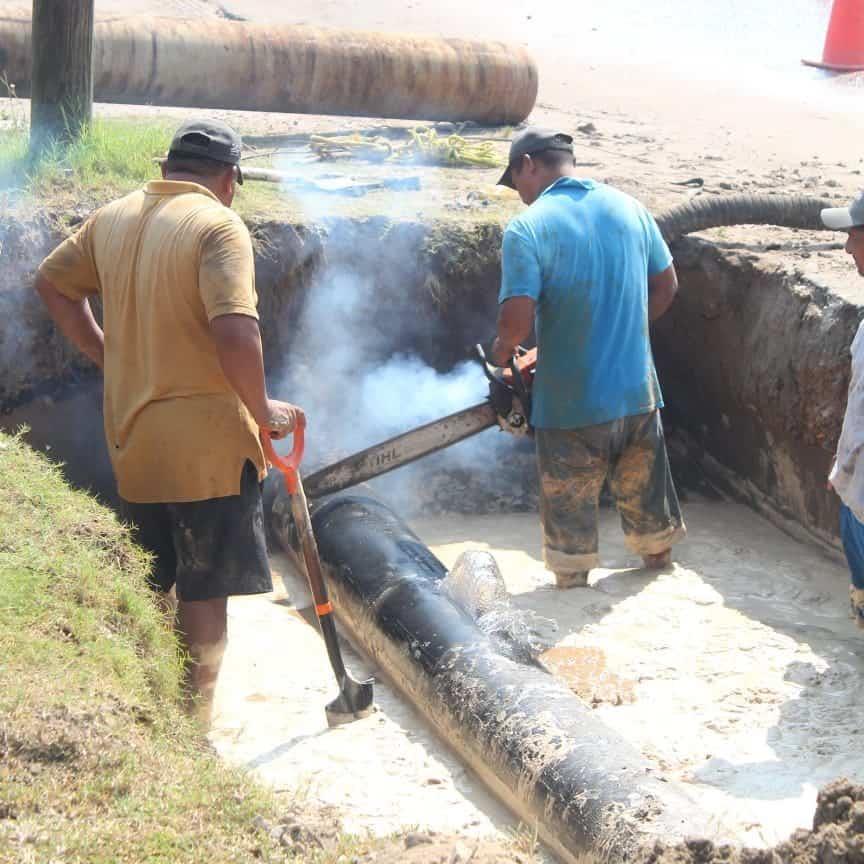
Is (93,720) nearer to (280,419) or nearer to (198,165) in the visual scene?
(280,419)

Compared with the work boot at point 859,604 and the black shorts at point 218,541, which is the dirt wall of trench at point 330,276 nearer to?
the black shorts at point 218,541

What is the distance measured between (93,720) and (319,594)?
4.73 ft

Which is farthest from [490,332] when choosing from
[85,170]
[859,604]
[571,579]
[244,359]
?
[244,359]

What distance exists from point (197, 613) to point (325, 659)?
106 cm

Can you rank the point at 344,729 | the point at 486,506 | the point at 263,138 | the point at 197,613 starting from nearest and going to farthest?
the point at 197,613 → the point at 344,729 → the point at 486,506 → the point at 263,138

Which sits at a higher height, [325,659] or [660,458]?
[660,458]

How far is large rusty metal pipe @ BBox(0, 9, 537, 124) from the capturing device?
28.7ft

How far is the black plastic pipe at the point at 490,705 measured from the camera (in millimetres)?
3674

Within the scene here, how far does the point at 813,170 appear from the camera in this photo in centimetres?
912

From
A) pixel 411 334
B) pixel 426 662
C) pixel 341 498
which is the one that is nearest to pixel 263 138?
pixel 411 334

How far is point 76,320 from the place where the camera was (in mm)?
4574

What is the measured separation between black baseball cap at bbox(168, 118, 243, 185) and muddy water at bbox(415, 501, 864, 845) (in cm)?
249

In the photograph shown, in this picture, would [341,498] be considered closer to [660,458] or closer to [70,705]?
[660,458]

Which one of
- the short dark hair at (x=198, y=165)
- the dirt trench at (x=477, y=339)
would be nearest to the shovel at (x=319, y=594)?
the short dark hair at (x=198, y=165)
